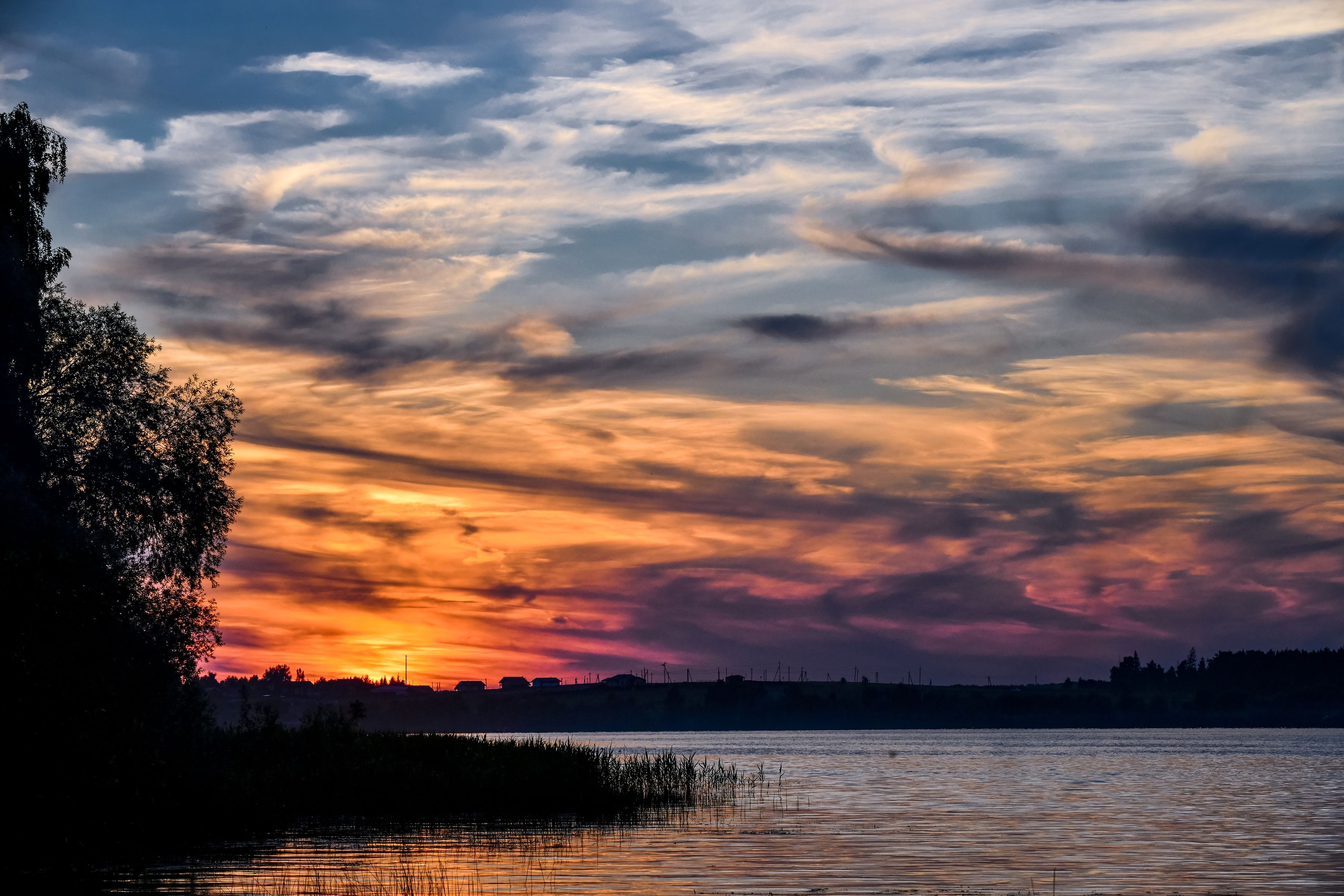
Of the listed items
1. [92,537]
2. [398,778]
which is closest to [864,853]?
[398,778]

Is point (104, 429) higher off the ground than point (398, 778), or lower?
higher

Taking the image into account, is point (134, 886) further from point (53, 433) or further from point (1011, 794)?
point (1011, 794)

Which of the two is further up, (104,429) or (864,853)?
(104,429)

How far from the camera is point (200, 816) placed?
4697 cm

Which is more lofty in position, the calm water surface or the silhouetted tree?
the silhouetted tree

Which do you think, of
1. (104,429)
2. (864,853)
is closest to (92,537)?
(104,429)

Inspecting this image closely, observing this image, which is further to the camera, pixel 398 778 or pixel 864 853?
pixel 398 778

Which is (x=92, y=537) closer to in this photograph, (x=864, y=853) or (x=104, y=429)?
(x=104, y=429)

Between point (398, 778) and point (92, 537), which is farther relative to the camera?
point (398, 778)

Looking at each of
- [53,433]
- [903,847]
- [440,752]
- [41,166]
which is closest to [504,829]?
[440,752]

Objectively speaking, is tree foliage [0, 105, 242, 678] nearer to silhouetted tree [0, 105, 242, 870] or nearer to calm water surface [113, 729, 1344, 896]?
silhouetted tree [0, 105, 242, 870]

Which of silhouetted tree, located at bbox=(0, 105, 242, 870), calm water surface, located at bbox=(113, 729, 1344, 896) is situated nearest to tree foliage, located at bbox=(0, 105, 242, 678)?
silhouetted tree, located at bbox=(0, 105, 242, 870)

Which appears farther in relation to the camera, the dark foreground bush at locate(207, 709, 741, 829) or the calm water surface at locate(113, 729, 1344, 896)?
the dark foreground bush at locate(207, 709, 741, 829)

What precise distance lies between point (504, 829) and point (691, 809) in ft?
47.8
